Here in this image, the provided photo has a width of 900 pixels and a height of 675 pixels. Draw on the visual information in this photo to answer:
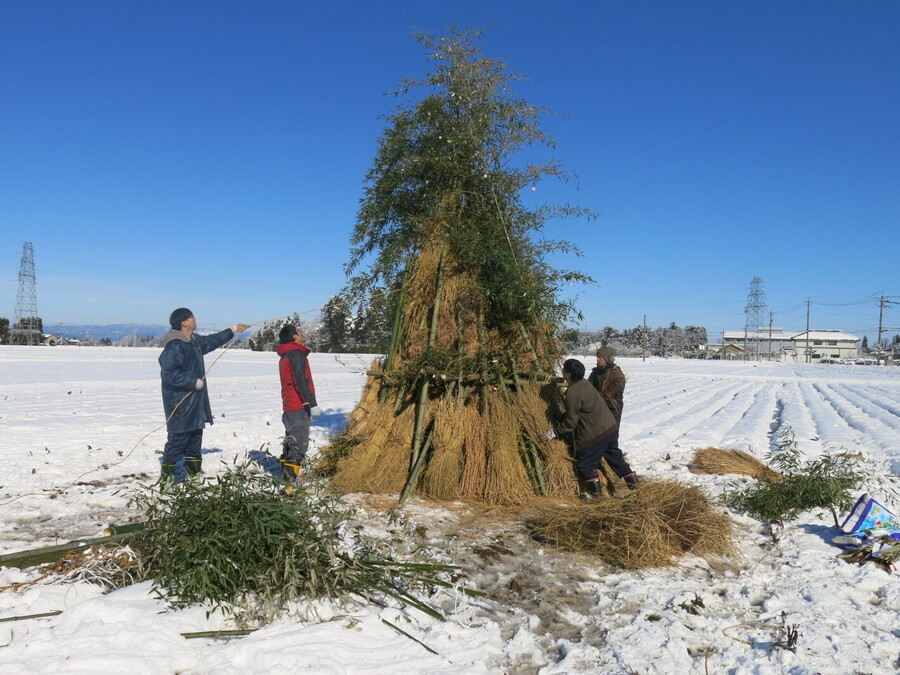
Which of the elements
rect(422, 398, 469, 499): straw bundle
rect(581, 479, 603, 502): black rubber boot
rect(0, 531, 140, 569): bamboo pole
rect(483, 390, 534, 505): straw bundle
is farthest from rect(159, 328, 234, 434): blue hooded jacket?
rect(581, 479, 603, 502): black rubber boot

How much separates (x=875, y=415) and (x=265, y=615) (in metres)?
16.6

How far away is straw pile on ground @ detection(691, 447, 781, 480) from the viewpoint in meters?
7.88

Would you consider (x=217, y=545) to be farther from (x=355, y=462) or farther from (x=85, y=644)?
(x=355, y=462)

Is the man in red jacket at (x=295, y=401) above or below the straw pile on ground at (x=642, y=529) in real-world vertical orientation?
above

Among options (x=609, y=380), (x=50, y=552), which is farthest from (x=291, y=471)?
(x=609, y=380)

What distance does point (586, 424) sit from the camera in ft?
21.4

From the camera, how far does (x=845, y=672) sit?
129 inches

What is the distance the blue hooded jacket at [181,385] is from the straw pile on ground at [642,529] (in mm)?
3802

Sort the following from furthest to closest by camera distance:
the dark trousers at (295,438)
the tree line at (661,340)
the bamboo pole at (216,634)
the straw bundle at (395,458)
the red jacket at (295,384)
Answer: the tree line at (661,340), the red jacket at (295,384), the dark trousers at (295,438), the straw bundle at (395,458), the bamboo pole at (216,634)

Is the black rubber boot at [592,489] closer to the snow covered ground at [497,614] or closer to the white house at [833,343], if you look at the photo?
the snow covered ground at [497,614]

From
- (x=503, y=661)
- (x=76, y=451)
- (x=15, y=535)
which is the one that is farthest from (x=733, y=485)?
(x=76, y=451)

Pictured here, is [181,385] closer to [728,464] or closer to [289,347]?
[289,347]

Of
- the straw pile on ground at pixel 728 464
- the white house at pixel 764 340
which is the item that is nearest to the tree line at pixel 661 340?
the white house at pixel 764 340

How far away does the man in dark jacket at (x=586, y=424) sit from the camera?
652cm
